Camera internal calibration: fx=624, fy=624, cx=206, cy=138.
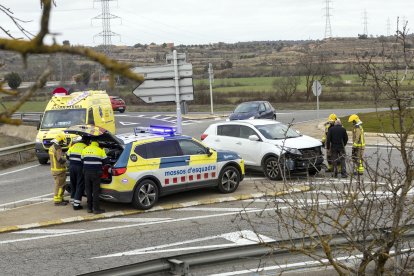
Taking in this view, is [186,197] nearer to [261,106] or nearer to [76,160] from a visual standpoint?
[76,160]

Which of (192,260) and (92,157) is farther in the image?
(92,157)

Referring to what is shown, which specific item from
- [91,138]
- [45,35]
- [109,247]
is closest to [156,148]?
[91,138]

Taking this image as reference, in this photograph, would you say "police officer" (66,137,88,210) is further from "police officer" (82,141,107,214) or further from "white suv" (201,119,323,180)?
"white suv" (201,119,323,180)

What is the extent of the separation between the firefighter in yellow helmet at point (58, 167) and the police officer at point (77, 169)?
69cm

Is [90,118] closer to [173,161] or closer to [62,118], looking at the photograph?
[62,118]

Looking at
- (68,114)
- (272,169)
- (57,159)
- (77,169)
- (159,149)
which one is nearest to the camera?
(77,169)

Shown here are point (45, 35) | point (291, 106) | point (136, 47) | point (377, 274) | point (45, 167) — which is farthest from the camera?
point (136, 47)

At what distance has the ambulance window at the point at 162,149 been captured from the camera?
43.7 ft

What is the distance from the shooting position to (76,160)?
42.7ft

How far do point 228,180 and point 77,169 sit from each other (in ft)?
11.8

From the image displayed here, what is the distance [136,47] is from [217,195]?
13901cm

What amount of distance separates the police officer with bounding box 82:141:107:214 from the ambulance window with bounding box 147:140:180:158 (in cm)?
114

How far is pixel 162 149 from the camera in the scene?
13531 mm

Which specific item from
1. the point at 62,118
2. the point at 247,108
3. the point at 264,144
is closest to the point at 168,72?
the point at 264,144
